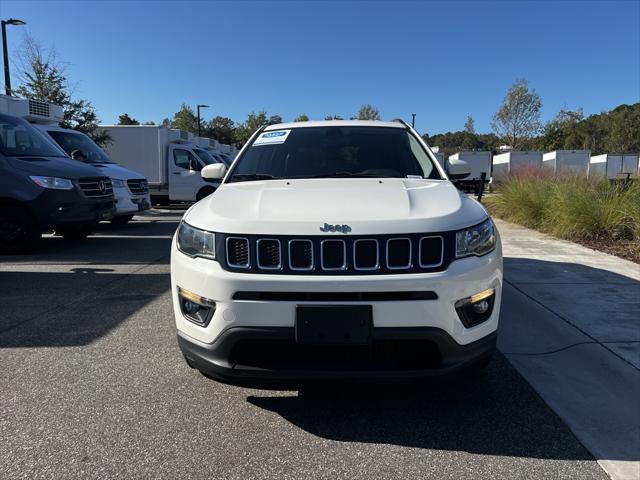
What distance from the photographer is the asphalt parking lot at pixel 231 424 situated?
2494 mm

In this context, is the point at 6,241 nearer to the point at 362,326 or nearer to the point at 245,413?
the point at 245,413

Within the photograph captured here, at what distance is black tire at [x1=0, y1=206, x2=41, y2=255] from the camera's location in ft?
26.6

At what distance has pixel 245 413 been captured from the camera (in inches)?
119

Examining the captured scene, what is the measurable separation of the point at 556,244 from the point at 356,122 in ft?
17.8

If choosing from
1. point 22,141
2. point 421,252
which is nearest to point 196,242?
point 421,252

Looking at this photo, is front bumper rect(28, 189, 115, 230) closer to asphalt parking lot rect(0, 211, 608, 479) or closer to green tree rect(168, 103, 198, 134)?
asphalt parking lot rect(0, 211, 608, 479)

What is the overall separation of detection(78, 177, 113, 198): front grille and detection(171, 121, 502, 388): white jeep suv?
6.55m

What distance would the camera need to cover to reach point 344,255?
8.33ft

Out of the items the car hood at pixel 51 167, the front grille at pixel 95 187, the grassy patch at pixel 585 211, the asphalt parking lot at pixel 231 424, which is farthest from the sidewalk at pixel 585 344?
the car hood at pixel 51 167

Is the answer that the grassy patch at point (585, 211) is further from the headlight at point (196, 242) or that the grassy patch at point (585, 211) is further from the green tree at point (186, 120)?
the green tree at point (186, 120)

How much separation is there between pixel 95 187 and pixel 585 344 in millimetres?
7885

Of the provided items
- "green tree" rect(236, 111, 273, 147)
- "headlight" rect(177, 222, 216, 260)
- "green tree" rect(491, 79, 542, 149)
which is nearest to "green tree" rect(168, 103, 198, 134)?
"green tree" rect(236, 111, 273, 147)

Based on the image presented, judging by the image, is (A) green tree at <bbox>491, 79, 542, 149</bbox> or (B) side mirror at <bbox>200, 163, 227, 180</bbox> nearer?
(B) side mirror at <bbox>200, 163, 227, 180</bbox>

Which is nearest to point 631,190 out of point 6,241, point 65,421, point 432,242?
point 432,242
